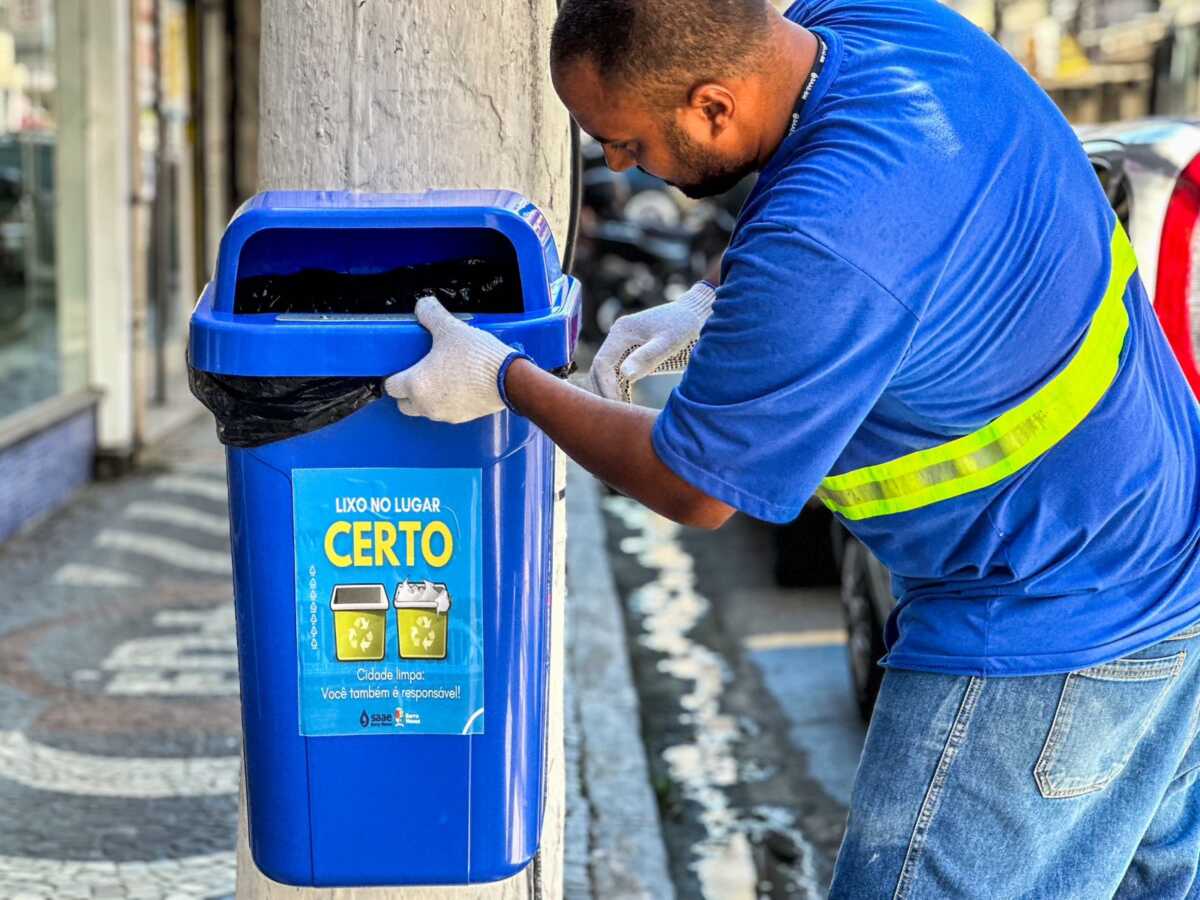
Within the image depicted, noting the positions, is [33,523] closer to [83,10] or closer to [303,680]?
[83,10]

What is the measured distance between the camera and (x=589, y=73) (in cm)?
201

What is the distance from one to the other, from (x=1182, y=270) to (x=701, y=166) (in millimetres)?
1938

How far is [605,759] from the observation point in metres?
4.61

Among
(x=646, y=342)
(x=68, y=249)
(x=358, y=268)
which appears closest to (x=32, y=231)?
(x=68, y=249)

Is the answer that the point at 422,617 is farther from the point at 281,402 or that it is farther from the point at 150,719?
the point at 150,719

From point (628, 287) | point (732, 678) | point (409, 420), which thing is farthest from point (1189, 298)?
point (628, 287)

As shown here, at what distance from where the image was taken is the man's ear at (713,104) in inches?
78.3

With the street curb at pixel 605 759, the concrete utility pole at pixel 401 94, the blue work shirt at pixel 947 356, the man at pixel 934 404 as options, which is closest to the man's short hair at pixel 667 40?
the man at pixel 934 404

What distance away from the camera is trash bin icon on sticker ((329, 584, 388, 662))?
7.59ft

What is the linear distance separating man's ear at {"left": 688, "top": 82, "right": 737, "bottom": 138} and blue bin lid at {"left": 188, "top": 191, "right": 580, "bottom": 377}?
1.33ft

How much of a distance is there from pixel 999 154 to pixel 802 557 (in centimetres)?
465

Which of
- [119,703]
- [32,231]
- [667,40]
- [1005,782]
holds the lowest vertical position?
[119,703]

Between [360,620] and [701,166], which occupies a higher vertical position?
[701,166]

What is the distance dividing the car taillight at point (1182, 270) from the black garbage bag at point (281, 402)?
2.04 m
